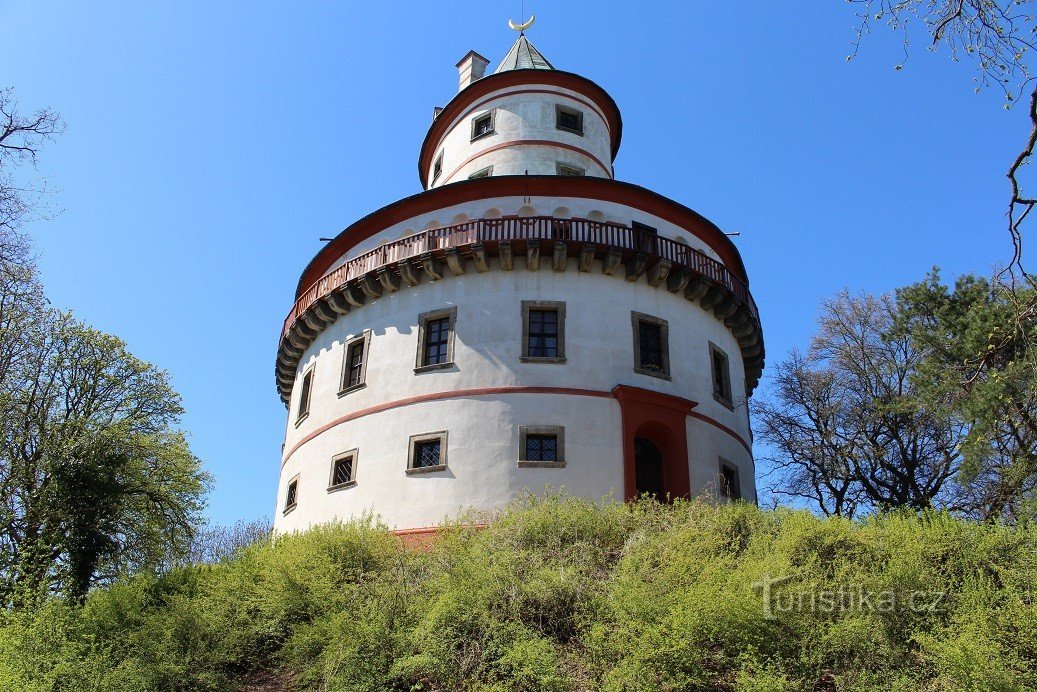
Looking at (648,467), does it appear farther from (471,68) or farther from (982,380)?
(471,68)

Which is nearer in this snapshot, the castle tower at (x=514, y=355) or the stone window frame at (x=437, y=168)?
the castle tower at (x=514, y=355)

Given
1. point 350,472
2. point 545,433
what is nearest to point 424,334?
point 350,472

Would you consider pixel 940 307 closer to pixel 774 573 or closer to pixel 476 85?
pixel 774 573

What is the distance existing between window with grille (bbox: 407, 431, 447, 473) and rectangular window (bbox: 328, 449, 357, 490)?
204 cm

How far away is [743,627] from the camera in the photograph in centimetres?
1080

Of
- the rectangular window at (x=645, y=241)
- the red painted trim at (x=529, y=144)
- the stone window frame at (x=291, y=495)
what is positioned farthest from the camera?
the red painted trim at (x=529, y=144)

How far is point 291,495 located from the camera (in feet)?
84.0

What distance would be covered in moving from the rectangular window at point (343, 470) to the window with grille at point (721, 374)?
11170 mm

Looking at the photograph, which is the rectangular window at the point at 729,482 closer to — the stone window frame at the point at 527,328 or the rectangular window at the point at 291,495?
the stone window frame at the point at 527,328

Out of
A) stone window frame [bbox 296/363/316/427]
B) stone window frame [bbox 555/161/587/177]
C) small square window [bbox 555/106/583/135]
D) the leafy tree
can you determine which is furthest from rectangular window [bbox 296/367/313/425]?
the leafy tree

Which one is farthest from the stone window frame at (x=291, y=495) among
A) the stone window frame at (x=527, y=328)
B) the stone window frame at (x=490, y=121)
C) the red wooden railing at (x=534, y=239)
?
the stone window frame at (x=490, y=121)

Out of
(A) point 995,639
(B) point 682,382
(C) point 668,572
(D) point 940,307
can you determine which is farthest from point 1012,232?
(D) point 940,307

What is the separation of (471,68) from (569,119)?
23.0ft

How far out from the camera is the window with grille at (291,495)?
2506 centimetres
